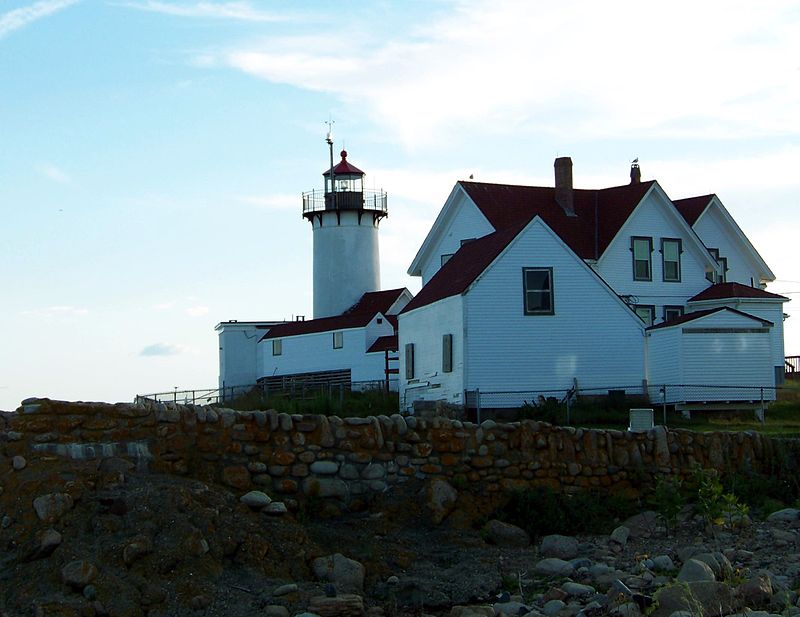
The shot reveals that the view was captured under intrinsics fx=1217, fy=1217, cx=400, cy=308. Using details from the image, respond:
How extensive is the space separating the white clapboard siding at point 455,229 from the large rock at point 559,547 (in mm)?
25544

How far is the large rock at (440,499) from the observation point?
48.4 ft

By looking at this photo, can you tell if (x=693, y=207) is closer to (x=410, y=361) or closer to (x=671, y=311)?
(x=671, y=311)

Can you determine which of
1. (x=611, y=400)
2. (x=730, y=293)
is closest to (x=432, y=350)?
(x=611, y=400)

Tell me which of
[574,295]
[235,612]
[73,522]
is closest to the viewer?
[235,612]

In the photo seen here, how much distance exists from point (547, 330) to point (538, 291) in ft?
3.47

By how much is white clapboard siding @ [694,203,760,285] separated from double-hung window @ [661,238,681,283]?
9.15 feet

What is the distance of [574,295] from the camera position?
106 feet

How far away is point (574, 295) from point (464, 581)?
20.5 meters

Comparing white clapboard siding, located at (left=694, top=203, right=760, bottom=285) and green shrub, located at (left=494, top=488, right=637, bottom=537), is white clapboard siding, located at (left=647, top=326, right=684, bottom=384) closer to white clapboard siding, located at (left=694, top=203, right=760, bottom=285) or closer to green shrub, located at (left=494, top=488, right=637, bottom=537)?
white clapboard siding, located at (left=694, top=203, right=760, bottom=285)

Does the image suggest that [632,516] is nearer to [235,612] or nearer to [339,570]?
[339,570]

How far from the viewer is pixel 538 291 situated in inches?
1267

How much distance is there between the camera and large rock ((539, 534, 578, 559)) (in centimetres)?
1395

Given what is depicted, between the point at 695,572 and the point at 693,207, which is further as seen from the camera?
the point at 693,207

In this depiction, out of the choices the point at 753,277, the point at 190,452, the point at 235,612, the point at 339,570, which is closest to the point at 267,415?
the point at 190,452
